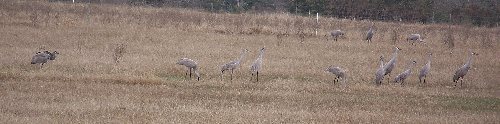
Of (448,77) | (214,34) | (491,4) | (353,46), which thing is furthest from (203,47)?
(491,4)

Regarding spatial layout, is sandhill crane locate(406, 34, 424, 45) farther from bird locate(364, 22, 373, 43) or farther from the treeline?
the treeline

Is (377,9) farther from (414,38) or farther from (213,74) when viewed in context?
(213,74)

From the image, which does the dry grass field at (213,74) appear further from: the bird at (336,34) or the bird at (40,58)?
the bird at (336,34)

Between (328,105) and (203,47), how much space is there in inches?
443

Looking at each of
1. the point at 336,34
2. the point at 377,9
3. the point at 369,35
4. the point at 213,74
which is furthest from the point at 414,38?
the point at 377,9

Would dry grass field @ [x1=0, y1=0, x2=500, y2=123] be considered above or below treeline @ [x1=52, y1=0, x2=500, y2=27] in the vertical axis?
below

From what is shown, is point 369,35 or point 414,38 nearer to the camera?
point 369,35

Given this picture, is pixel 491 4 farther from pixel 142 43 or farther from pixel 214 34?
pixel 142 43

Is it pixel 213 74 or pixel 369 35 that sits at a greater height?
pixel 369 35

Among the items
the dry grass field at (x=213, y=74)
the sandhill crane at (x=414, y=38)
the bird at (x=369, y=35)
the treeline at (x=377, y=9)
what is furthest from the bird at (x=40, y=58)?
the treeline at (x=377, y=9)

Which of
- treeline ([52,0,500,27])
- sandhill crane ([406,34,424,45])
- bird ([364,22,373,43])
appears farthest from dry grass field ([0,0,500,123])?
treeline ([52,0,500,27])

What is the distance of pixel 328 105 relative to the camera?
601 inches

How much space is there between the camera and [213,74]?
1950cm

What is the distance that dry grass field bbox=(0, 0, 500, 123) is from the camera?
44.0 ft
